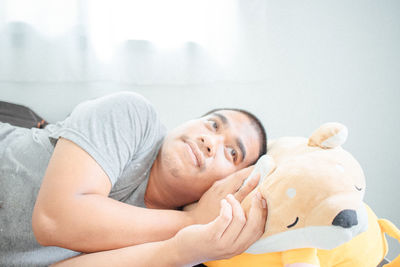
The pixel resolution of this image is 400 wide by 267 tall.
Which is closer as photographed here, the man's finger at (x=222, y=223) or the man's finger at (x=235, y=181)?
the man's finger at (x=222, y=223)

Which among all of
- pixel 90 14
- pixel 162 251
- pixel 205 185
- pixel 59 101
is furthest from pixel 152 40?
pixel 162 251

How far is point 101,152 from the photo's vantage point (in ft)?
2.49

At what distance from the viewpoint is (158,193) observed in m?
1.00

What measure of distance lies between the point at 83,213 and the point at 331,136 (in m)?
0.58

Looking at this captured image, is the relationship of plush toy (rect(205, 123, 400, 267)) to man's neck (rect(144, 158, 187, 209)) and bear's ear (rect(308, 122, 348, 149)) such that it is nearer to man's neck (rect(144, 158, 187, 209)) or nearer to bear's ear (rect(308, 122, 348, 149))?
bear's ear (rect(308, 122, 348, 149))

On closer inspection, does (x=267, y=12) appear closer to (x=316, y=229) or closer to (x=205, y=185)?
(x=205, y=185)

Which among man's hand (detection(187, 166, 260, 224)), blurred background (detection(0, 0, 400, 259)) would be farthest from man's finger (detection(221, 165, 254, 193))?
blurred background (detection(0, 0, 400, 259))

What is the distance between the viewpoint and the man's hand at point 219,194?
76cm

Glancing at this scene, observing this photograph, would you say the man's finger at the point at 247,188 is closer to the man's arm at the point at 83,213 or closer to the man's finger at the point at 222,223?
the man's arm at the point at 83,213

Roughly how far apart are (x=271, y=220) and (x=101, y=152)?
1.40ft

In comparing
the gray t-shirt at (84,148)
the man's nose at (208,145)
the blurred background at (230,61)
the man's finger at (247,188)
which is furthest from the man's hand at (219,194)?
the blurred background at (230,61)

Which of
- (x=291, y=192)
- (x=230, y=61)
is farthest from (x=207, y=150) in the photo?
(x=230, y=61)

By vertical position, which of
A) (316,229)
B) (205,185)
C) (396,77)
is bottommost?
(205,185)

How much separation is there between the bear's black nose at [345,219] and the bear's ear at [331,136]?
0.75 feet
